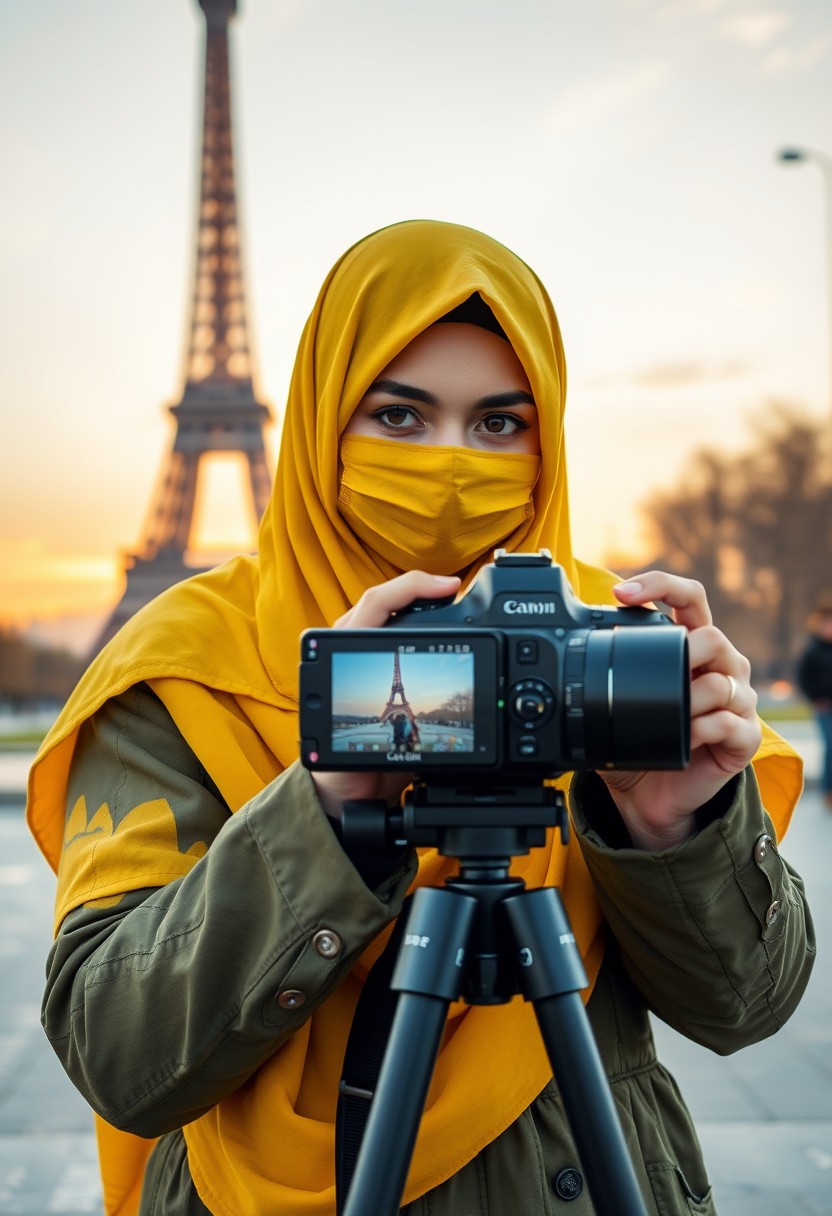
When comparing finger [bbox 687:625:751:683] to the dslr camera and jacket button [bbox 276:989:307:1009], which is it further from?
jacket button [bbox 276:989:307:1009]

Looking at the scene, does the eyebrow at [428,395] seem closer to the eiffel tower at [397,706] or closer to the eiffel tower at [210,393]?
the eiffel tower at [397,706]

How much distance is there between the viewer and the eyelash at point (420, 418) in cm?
172

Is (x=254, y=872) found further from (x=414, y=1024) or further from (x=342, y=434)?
(x=342, y=434)

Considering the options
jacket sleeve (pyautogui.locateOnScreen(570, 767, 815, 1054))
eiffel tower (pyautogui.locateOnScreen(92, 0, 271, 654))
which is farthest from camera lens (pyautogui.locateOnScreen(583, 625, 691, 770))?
eiffel tower (pyautogui.locateOnScreen(92, 0, 271, 654))

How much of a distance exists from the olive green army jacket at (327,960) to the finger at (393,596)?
175mm

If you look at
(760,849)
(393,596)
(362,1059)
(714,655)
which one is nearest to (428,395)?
(393,596)

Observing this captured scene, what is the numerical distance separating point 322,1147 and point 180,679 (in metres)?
0.58

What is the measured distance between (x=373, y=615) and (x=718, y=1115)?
3.85 m

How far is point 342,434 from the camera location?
177 centimetres

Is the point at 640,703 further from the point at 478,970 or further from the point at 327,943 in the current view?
the point at 327,943

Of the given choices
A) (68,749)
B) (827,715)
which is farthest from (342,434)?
(827,715)

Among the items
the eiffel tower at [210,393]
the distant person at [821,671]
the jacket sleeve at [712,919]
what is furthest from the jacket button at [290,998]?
the eiffel tower at [210,393]

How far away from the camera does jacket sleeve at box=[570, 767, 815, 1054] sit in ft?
4.55

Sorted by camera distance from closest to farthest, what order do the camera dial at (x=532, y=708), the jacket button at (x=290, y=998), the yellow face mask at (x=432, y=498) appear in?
the camera dial at (x=532, y=708), the jacket button at (x=290, y=998), the yellow face mask at (x=432, y=498)
